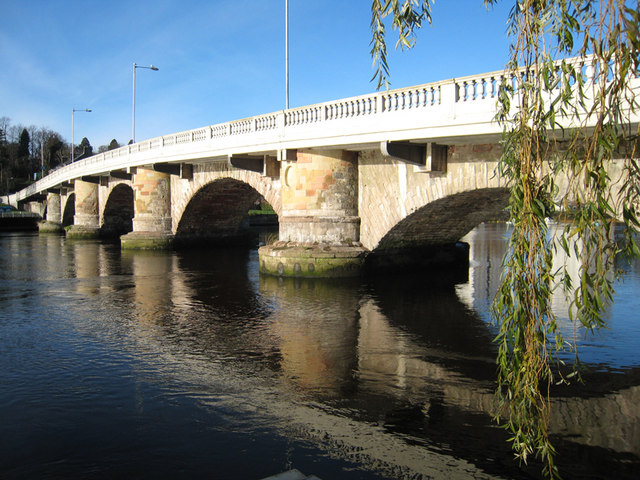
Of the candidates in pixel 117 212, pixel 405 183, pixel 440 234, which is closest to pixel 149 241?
pixel 117 212

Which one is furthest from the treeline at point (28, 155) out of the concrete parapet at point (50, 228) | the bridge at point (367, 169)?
the bridge at point (367, 169)

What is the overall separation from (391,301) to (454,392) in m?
5.55

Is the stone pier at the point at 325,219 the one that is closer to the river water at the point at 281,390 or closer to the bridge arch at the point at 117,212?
the river water at the point at 281,390

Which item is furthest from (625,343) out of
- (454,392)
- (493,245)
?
(493,245)

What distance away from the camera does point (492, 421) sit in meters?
5.21

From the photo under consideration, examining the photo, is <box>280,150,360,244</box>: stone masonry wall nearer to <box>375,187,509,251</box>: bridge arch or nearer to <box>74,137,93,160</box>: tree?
<box>375,187,509,251</box>: bridge arch

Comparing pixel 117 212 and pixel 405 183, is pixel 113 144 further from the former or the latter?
pixel 405 183

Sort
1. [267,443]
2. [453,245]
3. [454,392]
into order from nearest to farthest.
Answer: [267,443] → [454,392] → [453,245]

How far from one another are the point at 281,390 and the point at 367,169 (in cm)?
856

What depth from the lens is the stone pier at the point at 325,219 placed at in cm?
1379

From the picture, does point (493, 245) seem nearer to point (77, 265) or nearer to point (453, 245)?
point (453, 245)

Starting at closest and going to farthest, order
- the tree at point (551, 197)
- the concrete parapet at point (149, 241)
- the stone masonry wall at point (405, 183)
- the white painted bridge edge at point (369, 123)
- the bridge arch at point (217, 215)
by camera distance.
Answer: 1. the tree at point (551, 197)
2. the white painted bridge edge at point (369, 123)
3. the stone masonry wall at point (405, 183)
4. the bridge arch at point (217, 215)
5. the concrete parapet at point (149, 241)

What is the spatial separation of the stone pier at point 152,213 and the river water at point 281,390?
11.4m

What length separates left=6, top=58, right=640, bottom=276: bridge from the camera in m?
10.4
